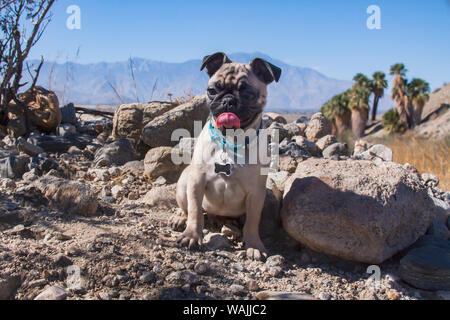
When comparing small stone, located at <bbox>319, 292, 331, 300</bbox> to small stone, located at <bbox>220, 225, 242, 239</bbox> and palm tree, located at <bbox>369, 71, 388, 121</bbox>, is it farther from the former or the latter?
palm tree, located at <bbox>369, 71, 388, 121</bbox>

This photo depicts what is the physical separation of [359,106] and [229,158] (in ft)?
121

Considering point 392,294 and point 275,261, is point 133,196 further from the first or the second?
point 392,294

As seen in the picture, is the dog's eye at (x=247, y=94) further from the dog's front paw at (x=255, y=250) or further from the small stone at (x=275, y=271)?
the small stone at (x=275, y=271)

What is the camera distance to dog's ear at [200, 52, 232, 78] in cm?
388

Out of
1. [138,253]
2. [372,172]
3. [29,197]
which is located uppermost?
[372,172]

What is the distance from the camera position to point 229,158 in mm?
3869

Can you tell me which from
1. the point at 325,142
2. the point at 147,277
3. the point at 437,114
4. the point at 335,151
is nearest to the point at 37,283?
the point at 147,277

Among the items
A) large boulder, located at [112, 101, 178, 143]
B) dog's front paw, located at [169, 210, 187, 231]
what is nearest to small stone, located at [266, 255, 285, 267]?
dog's front paw, located at [169, 210, 187, 231]

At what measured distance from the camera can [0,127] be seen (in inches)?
344

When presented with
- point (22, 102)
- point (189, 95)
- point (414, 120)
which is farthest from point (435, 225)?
point (414, 120)

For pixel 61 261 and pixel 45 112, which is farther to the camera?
pixel 45 112

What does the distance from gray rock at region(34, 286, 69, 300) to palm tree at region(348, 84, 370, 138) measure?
37570 mm
